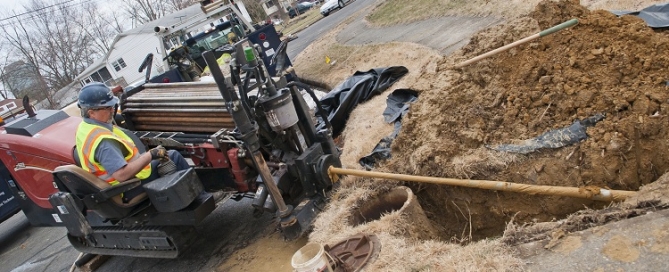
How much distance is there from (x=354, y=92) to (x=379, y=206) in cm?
329

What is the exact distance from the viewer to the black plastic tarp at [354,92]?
7.32 meters

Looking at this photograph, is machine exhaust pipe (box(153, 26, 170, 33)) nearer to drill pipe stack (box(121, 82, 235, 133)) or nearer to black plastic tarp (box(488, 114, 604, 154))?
drill pipe stack (box(121, 82, 235, 133))

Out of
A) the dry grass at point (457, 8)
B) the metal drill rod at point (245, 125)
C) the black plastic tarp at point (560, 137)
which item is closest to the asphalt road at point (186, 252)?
the metal drill rod at point (245, 125)

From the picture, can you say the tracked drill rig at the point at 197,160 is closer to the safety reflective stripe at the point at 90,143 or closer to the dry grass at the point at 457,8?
the safety reflective stripe at the point at 90,143

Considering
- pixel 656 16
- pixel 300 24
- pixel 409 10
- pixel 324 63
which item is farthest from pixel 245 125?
pixel 300 24

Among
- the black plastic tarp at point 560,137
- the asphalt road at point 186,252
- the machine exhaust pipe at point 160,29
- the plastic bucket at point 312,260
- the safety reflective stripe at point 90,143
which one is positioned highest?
the machine exhaust pipe at point 160,29

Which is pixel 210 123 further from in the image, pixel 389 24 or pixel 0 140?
pixel 389 24

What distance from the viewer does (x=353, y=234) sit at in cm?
400

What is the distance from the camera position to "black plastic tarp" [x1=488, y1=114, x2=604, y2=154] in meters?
3.86

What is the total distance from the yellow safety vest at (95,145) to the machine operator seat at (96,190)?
0.06 metres

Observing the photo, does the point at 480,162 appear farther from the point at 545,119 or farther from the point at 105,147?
the point at 105,147

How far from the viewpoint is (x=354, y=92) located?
24.7 ft

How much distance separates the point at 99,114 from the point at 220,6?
6.60 m

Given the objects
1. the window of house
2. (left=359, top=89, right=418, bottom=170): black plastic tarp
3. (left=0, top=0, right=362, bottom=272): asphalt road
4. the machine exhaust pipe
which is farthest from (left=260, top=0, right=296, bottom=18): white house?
(left=359, top=89, right=418, bottom=170): black plastic tarp
